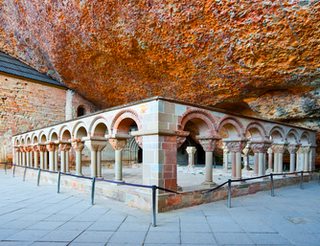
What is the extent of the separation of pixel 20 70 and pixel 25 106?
2163 millimetres

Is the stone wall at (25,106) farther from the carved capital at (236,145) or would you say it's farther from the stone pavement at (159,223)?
the carved capital at (236,145)

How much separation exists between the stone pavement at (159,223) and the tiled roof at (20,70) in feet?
32.0

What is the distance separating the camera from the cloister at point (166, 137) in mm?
4371

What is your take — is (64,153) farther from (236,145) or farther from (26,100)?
(26,100)

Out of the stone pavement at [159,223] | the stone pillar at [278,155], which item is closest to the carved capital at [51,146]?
the stone pavement at [159,223]

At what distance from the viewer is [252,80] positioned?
8797 millimetres

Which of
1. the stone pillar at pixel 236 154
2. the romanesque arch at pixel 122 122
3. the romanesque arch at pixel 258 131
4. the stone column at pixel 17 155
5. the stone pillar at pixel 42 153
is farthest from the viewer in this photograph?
the stone column at pixel 17 155

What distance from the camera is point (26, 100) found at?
12633 millimetres

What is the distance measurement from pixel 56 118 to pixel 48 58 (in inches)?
150

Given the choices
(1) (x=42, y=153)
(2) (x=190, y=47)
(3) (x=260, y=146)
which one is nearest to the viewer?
(3) (x=260, y=146)

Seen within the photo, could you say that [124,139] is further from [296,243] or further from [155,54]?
[155,54]

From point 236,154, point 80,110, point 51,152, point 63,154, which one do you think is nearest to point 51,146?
point 51,152

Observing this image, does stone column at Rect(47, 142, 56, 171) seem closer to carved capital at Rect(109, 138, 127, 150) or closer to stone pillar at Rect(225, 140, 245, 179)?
carved capital at Rect(109, 138, 127, 150)

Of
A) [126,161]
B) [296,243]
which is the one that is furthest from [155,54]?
[126,161]
